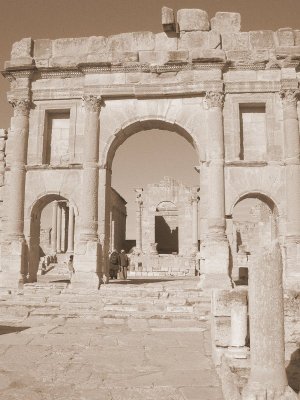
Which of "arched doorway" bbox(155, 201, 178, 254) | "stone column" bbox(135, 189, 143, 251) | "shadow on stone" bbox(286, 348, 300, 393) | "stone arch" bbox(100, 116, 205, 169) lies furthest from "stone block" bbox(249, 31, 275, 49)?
"arched doorway" bbox(155, 201, 178, 254)

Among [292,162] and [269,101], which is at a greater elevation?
[269,101]

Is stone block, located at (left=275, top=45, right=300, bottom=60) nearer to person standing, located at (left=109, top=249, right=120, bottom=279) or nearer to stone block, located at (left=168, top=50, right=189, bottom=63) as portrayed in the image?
stone block, located at (left=168, top=50, right=189, bottom=63)

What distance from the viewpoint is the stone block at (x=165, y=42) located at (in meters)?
14.9

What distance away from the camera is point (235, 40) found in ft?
48.6

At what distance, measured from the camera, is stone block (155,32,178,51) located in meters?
14.9

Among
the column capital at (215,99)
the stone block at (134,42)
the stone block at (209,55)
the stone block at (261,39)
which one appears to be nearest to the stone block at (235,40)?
the stone block at (261,39)

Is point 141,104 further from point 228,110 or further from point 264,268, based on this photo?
point 264,268

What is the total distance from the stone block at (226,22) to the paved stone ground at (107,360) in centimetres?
994

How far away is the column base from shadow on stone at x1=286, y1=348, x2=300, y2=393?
9.59m

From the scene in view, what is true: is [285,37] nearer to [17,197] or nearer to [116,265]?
[17,197]

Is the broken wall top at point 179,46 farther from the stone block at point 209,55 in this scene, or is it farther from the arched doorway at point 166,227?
the arched doorway at point 166,227

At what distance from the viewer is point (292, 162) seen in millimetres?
14039

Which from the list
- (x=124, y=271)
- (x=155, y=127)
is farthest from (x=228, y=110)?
(x=124, y=271)

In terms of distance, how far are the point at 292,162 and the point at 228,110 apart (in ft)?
9.14
